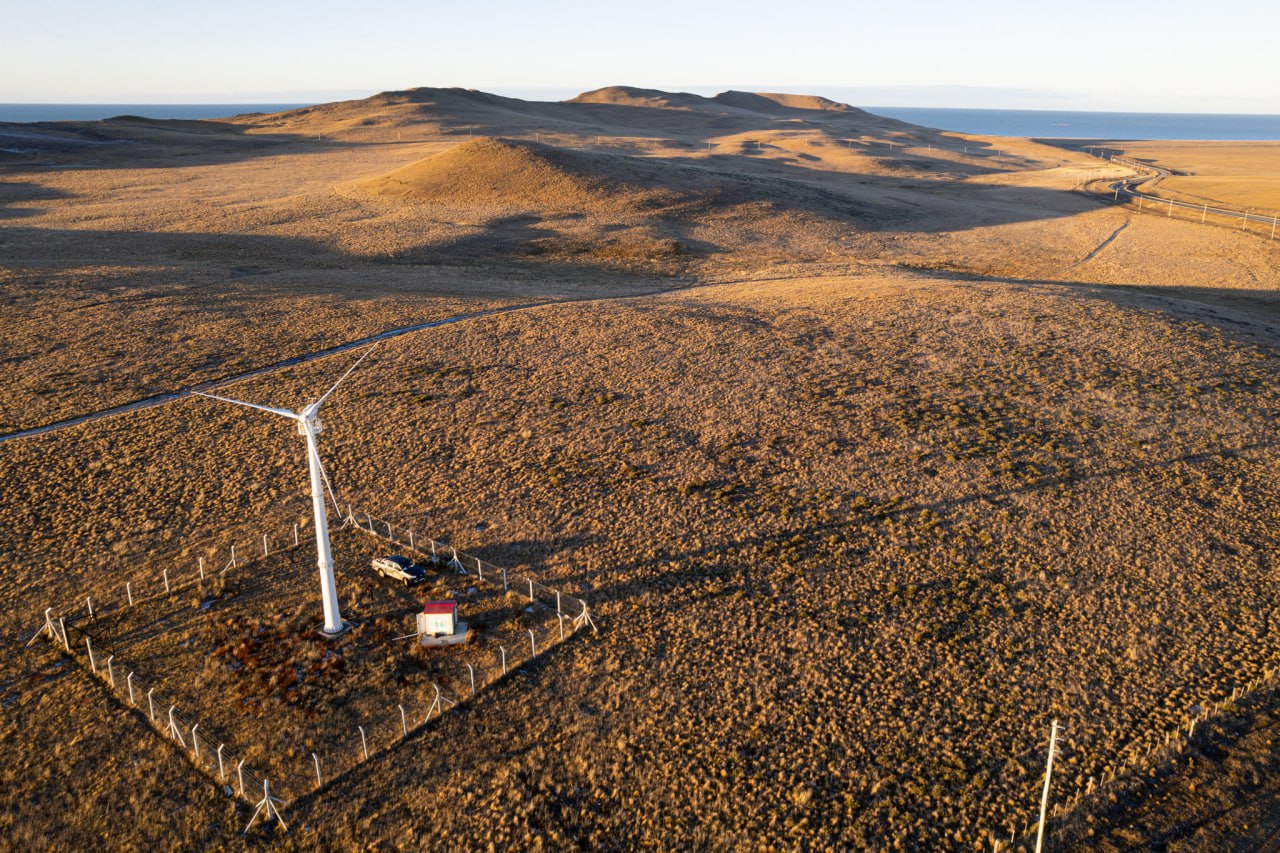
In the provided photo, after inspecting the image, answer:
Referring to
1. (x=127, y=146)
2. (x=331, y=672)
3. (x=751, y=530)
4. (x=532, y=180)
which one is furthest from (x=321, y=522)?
(x=127, y=146)

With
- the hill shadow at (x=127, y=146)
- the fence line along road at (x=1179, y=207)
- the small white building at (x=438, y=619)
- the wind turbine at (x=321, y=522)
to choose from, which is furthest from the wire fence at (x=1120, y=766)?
the hill shadow at (x=127, y=146)

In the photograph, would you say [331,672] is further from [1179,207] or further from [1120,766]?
[1179,207]

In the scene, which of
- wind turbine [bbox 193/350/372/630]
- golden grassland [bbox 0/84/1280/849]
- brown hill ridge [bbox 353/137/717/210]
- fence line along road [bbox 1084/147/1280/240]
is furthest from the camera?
fence line along road [bbox 1084/147/1280/240]

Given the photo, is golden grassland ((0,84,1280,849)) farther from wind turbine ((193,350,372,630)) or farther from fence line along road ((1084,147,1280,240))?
fence line along road ((1084,147,1280,240))

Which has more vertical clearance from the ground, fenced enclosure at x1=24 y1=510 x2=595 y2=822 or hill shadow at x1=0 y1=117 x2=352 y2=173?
hill shadow at x1=0 y1=117 x2=352 y2=173

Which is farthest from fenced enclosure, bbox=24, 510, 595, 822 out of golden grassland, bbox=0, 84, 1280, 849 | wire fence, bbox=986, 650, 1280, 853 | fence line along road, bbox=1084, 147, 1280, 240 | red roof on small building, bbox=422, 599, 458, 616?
fence line along road, bbox=1084, 147, 1280, 240

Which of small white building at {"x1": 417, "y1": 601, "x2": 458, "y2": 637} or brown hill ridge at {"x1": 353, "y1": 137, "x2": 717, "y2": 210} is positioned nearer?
small white building at {"x1": 417, "y1": 601, "x2": 458, "y2": 637}
